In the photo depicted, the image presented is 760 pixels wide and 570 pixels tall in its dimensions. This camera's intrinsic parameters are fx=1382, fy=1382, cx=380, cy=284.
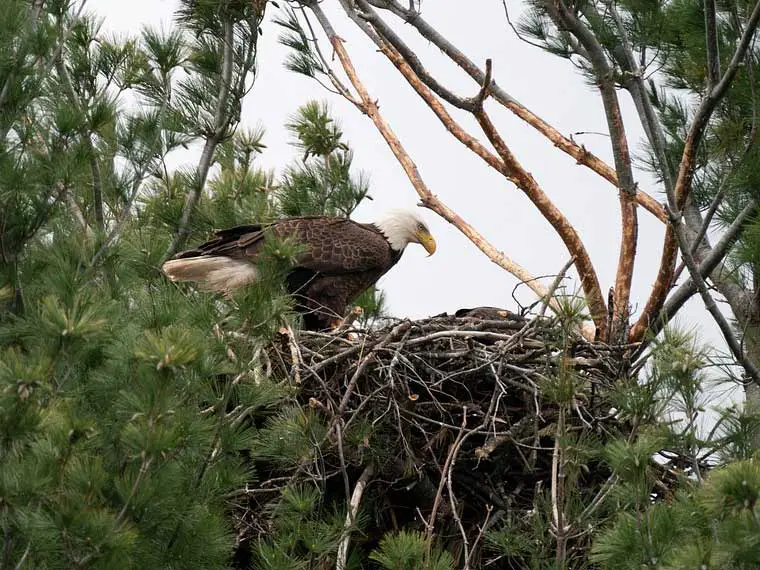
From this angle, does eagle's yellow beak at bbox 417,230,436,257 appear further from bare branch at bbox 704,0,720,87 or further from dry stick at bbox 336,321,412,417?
bare branch at bbox 704,0,720,87

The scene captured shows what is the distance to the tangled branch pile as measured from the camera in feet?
20.4

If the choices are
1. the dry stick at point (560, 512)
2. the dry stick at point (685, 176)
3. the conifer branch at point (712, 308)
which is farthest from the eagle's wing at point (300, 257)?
the dry stick at point (560, 512)

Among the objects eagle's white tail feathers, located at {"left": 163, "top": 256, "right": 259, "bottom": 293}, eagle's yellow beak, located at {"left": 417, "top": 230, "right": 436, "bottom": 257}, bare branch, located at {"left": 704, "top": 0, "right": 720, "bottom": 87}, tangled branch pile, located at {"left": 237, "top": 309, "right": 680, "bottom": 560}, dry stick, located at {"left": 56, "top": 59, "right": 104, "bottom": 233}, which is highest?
bare branch, located at {"left": 704, "top": 0, "right": 720, "bottom": 87}

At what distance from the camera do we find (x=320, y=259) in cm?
773

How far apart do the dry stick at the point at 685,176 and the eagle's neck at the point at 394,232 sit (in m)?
1.81

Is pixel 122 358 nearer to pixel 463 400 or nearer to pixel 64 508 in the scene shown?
pixel 64 508

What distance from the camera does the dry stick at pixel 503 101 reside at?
6641 millimetres

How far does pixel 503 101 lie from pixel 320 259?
1.50 m

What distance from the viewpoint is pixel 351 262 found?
7.87 m

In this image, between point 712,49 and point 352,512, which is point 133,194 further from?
point 712,49

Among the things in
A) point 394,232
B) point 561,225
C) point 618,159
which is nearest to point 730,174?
point 618,159

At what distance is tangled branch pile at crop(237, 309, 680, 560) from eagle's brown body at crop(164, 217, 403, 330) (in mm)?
994

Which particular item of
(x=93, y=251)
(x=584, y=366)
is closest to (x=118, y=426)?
(x=93, y=251)

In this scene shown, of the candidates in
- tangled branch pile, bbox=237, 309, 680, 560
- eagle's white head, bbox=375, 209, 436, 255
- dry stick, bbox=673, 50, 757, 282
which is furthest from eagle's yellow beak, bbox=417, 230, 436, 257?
dry stick, bbox=673, 50, 757, 282
